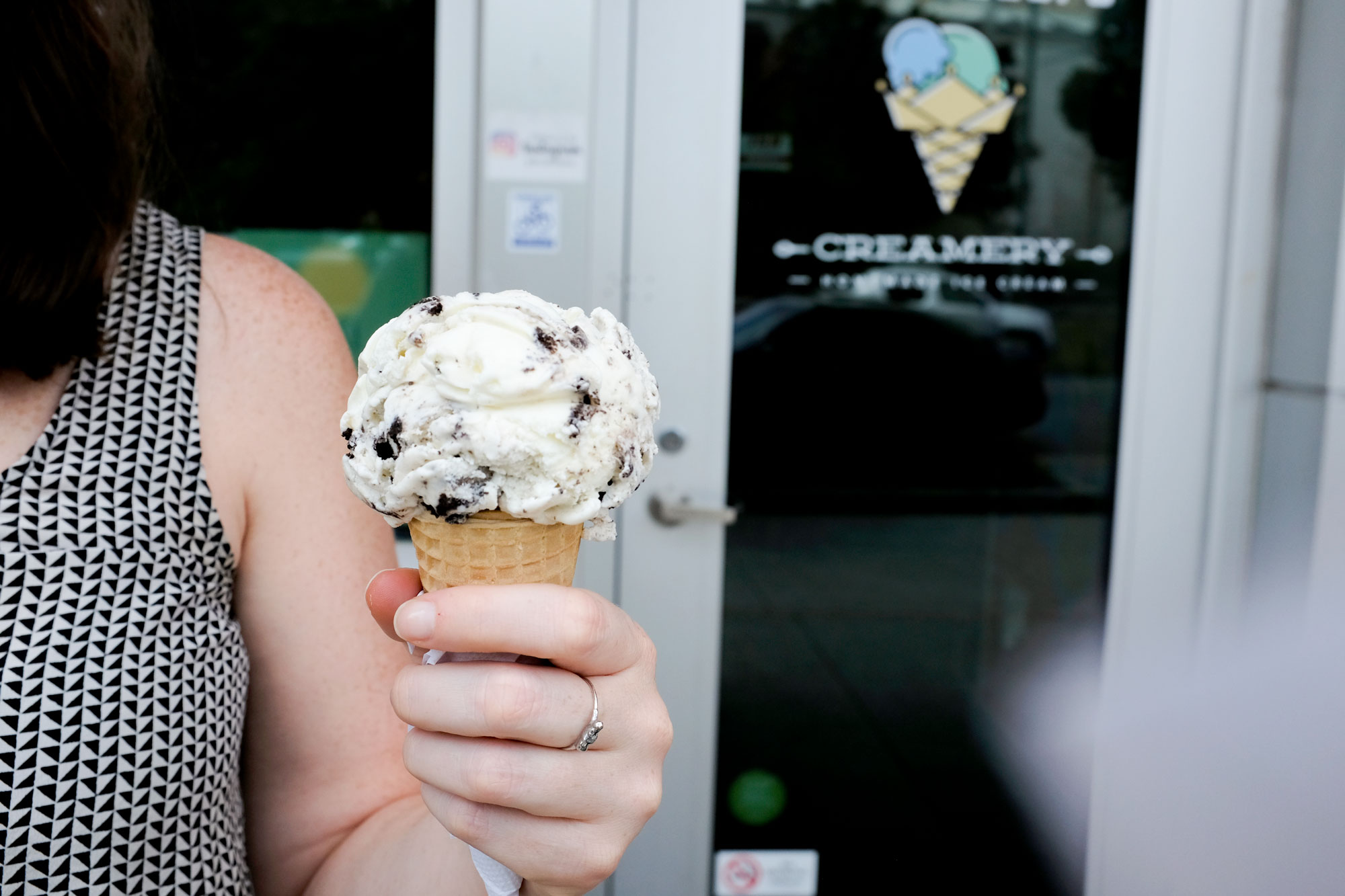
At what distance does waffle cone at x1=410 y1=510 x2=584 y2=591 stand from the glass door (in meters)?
1.73

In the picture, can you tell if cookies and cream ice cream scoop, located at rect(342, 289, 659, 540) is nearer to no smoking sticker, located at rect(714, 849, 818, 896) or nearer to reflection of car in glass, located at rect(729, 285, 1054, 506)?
reflection of car in glass, located at rect(729, 285, 1054, 506)

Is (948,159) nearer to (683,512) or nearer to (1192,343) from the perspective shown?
(1192,343)

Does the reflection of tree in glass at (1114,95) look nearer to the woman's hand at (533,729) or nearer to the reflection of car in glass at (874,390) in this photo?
the reflection of car in glass at (874,390)

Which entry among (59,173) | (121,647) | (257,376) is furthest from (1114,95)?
(121,647)

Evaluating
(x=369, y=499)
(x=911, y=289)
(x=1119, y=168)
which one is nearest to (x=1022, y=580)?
→ (x=911, y=289)

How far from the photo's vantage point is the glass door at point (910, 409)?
104 inches

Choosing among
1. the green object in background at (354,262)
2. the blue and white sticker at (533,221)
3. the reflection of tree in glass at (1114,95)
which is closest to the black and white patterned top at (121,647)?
the blue and white sticker at (533,221)

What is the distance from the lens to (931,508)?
2785 millimetres

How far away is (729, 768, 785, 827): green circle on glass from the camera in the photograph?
9.30 ft

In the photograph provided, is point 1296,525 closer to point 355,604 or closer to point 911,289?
point 911,289

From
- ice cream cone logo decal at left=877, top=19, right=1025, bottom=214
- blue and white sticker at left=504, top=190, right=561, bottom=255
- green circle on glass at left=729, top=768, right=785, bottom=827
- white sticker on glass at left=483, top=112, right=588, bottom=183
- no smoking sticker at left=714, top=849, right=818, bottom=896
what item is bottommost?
no smoking sticker at left=714, top=849, right=818, bottom=896

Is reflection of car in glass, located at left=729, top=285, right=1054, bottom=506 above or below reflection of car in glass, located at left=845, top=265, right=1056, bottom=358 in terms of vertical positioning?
below

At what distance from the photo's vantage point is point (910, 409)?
8.99 feet

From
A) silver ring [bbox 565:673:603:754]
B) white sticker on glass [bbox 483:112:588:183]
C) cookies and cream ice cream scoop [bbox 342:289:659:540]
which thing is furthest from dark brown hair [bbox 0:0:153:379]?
white sticker on glass [bbox 483:112:588:183]
